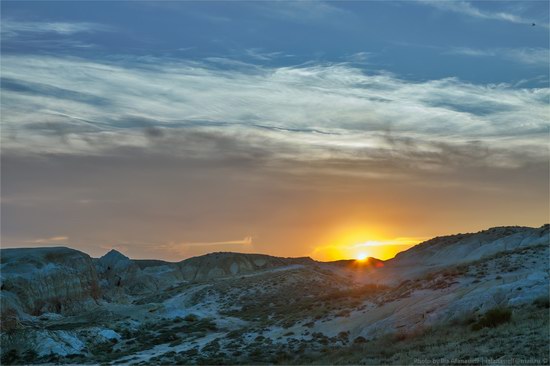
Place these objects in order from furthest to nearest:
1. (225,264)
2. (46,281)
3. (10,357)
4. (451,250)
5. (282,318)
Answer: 1. (225,264)
2. (451,250)
3. (46,281)
4. (282,318)
5. (10,357)

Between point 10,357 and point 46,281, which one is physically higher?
point 46,281

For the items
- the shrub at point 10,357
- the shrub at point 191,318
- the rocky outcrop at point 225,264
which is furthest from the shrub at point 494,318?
the rocky outcrop at point 225,264

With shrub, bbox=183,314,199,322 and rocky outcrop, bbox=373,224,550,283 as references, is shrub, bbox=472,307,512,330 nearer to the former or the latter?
shrub, bbox=183,314,199,322

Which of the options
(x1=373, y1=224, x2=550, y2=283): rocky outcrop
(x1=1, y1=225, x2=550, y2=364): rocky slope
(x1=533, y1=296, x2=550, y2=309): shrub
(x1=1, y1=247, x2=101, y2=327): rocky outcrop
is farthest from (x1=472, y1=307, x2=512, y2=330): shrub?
(x1=373, y1=224, x2=550, y2=283): rocky outcrop

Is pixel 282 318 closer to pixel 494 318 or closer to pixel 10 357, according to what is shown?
pixel 10 357

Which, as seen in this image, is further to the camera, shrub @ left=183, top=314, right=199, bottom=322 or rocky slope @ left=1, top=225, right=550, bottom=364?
shrub @ left=183, top=314, right=199, bottom=322

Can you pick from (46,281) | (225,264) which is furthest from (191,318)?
(225,264)

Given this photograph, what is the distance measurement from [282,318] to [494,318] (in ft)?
81.9

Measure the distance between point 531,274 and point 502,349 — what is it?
1912 cm

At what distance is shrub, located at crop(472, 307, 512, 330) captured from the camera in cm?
2943

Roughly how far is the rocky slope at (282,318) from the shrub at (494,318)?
0.42 feet

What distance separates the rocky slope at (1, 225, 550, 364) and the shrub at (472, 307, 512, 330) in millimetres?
127

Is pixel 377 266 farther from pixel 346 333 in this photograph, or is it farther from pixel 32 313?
pixel 346 333

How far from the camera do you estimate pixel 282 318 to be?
51.6 m
